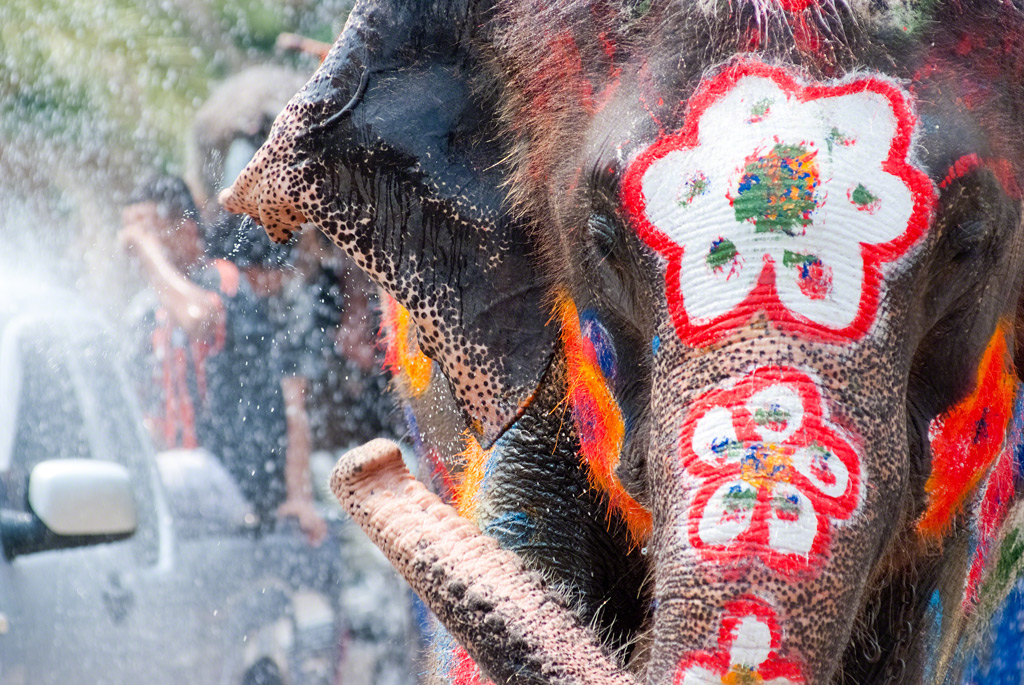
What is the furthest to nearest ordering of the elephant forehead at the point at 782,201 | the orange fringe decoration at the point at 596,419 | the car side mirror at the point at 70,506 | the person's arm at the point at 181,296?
the person's arm at the point at 181,296
the car side mirror at the point at 70,506
the orange fringe decoration at the point at 596,419
the elephant forehead at the point at 782,201

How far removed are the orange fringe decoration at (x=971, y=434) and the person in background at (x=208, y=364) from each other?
9.09 ft

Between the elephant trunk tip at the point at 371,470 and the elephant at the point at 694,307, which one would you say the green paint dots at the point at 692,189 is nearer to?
the elephant at the point at 694,307

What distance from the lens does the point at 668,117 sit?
1.54 m

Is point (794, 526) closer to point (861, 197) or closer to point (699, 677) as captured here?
point (699, 677)

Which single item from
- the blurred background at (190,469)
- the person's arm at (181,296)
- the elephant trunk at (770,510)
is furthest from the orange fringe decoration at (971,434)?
the person's arm at (181,296)

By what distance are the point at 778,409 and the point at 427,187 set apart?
673 millimetres

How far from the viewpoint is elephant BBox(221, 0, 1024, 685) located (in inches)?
52.3

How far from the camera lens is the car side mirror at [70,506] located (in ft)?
9.85

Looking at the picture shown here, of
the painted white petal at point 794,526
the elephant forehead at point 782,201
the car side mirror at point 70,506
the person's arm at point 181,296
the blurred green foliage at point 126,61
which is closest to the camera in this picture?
the painted white petal at point 794,526

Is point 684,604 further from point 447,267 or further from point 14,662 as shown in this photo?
point 14,662

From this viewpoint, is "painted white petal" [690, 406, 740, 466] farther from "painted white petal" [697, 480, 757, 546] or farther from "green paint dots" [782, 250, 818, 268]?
"green paint dots" [782, 250, 818, 268]

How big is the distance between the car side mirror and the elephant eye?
69.3 inches

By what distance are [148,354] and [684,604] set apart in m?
3.38

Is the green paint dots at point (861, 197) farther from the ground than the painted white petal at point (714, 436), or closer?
farther from the ground
